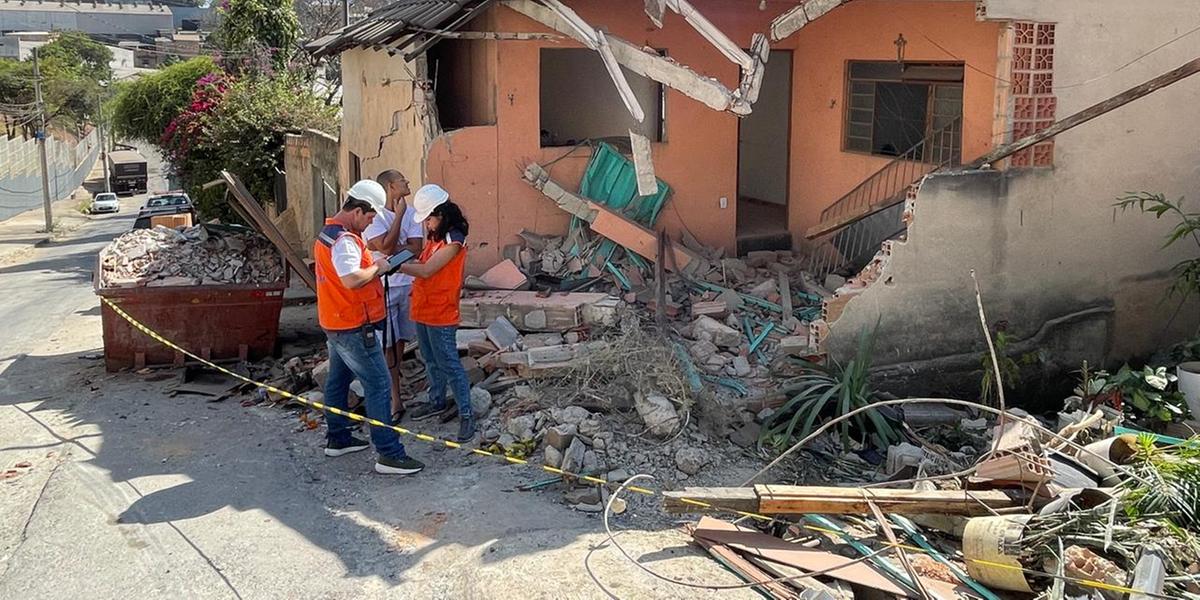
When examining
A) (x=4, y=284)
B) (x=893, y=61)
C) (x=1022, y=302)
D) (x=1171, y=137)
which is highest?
(x=893, y=61)

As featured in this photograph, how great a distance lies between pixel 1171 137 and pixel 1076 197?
3.73 ft

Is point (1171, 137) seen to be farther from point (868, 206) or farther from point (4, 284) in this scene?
point (4, 284)

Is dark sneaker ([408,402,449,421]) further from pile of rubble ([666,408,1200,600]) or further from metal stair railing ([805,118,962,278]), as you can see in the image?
metal stair railing ([805,118,962,278])

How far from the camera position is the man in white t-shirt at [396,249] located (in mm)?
7906

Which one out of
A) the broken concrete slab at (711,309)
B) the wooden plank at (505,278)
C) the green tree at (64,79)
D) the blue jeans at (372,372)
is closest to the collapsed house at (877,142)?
the wooden plank at (505,278)

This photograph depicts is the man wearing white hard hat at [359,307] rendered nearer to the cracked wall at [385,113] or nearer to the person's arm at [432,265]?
the person's arm at [432,265]

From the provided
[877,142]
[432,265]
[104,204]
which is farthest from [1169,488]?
[104,204]

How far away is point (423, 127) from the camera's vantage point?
31.6 ft

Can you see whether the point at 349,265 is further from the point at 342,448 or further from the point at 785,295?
the point at 785,295

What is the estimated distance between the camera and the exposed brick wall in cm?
812

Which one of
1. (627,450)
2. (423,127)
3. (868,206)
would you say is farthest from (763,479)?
(423,127)

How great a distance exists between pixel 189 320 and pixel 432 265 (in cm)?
384

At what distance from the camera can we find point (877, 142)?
10.1 metres

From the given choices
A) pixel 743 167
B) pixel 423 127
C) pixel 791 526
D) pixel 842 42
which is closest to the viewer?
pixel 791 526
